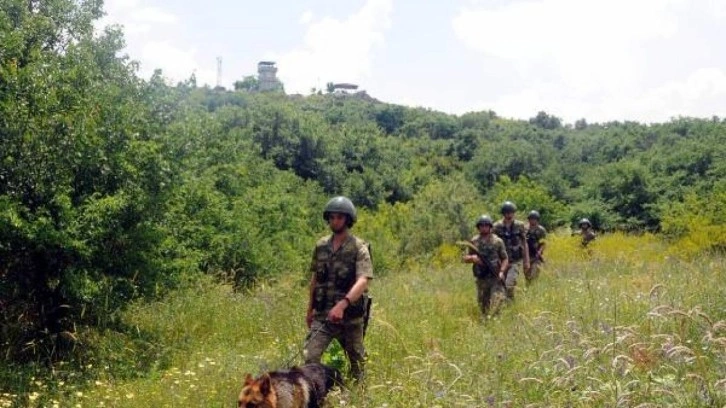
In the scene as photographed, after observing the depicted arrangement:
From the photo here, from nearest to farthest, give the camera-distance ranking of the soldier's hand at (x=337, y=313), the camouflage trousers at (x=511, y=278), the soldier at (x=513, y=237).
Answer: the soldier's hand at (x=337, y=313) → the camouflage trousers at (x=511, y=278) → the soldier at (x=513, y=237)

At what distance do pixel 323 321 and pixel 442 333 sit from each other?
286 cm

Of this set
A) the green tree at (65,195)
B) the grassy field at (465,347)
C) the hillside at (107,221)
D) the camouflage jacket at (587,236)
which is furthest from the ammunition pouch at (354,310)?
the camouflage jacket at (587,236)

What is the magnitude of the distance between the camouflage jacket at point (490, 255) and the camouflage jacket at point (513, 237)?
3.52 feet

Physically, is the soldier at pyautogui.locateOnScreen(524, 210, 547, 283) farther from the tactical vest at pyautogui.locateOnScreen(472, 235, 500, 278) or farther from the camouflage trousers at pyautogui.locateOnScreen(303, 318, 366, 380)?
the camouflage trousers at pyautogui.locateOnScreen(303, 318, 366, 380)

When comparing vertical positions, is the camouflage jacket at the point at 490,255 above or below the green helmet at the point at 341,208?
below

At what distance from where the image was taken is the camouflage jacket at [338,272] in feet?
20.7

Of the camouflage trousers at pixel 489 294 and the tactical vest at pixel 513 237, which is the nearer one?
the camouflage trousers at pixel 489 294

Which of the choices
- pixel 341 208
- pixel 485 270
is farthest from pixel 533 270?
pixel 341 208

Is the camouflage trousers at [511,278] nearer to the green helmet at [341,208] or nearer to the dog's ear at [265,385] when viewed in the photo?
the green helmet at [341,208]

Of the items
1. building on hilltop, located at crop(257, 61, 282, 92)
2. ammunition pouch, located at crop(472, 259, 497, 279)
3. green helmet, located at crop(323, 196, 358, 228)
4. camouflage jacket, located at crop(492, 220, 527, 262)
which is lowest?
ammunition pouch, located at crop(472, 259, 497, 279)

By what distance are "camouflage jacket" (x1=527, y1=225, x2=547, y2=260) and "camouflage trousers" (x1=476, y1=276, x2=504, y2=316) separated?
248 cm

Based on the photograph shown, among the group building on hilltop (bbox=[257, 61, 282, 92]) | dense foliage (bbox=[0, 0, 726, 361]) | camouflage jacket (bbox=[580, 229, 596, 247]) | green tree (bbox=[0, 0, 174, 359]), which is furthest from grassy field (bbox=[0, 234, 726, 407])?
building on hilltop (bbox=[257, 61, 282, 92])

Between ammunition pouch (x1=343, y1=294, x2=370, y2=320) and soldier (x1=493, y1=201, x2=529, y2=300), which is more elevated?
soldier (x1=493, y1=201, x2=529, y2=300)

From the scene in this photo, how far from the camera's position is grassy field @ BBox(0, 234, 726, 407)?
14.2 feet
